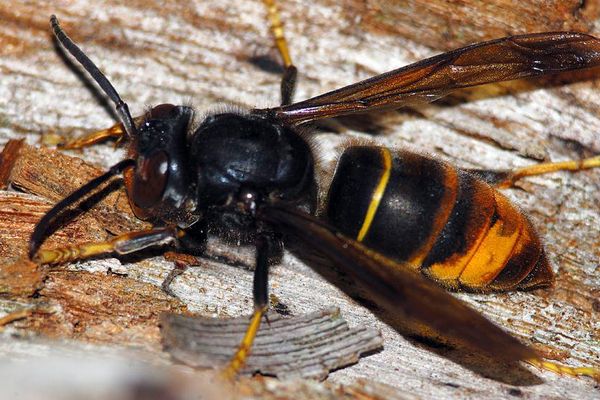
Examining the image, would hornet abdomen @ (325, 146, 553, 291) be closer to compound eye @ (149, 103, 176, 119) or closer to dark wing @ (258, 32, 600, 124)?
dark wing @ (258, 32, 600, 124)

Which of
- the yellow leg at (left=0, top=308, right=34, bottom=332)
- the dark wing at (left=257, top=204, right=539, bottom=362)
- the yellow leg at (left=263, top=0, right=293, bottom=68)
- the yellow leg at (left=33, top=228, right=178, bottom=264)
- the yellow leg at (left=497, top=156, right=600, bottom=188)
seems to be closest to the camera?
the dark wing at (left=257, top=204, right=539, bottom=362)

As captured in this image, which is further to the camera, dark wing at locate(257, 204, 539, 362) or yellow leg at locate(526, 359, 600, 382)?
yellow leg at locate(526, 359, 600, 382)

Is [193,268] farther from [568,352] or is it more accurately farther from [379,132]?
[568,352]

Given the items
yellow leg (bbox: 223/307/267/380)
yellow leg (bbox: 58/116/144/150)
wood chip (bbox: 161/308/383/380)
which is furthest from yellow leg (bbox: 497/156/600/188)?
yellow leg (bbox: 58/116/144/150)

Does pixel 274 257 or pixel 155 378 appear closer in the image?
pixel 155 378

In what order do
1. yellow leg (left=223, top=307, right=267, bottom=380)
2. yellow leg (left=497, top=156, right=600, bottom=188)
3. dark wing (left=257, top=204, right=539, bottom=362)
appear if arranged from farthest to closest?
yellow leg (left=497, top=156, right=600, bottom=188)
yellow leg (left=223, top=307, right=267, bottom=380)
dark wing (left=257, top=204, right=539, bottom=362)

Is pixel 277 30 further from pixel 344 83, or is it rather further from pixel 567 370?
pixel 567 370

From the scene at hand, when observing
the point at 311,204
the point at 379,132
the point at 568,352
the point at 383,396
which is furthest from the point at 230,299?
the point at 568,352

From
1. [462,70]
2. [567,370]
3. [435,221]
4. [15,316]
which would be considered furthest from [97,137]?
[567,370]
